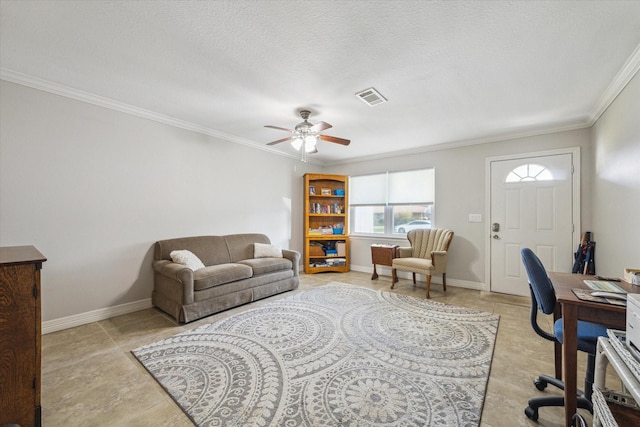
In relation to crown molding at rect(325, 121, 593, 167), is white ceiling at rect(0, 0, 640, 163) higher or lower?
higher

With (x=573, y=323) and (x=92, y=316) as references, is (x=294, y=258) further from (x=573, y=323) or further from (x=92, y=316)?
(x=573, y=323)

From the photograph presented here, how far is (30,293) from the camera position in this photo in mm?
1455

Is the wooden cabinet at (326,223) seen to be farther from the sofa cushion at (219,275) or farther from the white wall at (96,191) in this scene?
the sofa cushion at (219,275)

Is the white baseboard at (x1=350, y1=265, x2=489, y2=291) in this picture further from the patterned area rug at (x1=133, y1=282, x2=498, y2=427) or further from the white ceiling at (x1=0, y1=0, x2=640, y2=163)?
the white ceiling at (x1=0, y1=0, x2=640, y2=163)

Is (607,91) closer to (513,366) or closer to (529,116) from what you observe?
(529,116)

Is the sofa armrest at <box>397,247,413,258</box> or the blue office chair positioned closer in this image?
the blue office chair

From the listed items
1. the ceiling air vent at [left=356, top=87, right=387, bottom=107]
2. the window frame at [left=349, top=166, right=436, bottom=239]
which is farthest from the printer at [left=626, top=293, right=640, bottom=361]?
the window frame at [left=349, top=166, right=436, bottom=239]

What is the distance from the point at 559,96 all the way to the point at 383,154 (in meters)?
2.81

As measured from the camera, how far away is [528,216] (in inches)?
153

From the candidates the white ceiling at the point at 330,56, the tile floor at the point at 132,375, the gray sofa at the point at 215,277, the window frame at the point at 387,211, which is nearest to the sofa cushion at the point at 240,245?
the gray sofa at the point at 215,277

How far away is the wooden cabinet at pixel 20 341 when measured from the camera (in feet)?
4.52

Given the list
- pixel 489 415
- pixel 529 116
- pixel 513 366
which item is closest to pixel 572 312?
pixel 489 415

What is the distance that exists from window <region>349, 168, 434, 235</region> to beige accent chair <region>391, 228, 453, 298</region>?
1.21 feet

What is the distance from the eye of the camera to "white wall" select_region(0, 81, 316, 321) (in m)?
2.53
